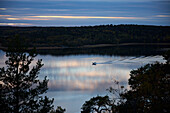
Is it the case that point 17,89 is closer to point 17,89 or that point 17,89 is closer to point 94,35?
point 17,89

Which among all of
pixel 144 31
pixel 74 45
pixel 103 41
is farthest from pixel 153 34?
pixel 74 45

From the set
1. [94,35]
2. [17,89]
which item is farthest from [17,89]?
[94,35]

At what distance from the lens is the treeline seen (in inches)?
2776

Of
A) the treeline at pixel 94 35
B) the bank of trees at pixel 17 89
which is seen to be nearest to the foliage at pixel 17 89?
the bank of trees at pixel 17 89

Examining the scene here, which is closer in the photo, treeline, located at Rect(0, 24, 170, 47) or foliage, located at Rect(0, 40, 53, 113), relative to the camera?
foliage, located at Rect(0, 40, 53, 113)

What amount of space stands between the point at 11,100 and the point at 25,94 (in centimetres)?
58

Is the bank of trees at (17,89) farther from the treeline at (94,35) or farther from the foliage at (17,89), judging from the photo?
the treeline at (94,35)

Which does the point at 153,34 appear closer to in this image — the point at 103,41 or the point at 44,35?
the point at 103,41

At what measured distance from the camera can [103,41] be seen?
7494 centimetres

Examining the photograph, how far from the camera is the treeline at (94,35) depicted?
70519mm

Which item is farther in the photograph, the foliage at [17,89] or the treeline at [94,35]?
the treeline at [94,35]

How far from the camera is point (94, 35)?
81.6 m

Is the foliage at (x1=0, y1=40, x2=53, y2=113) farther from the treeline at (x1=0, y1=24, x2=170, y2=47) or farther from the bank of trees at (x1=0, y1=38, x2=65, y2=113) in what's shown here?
the treeline at (x1=0, y1=24, x2=170, y2=47)

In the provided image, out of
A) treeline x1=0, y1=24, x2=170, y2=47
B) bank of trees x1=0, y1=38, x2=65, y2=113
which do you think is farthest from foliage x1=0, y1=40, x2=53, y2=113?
treeline x1=0, y1=24, x2=170, y2=47
